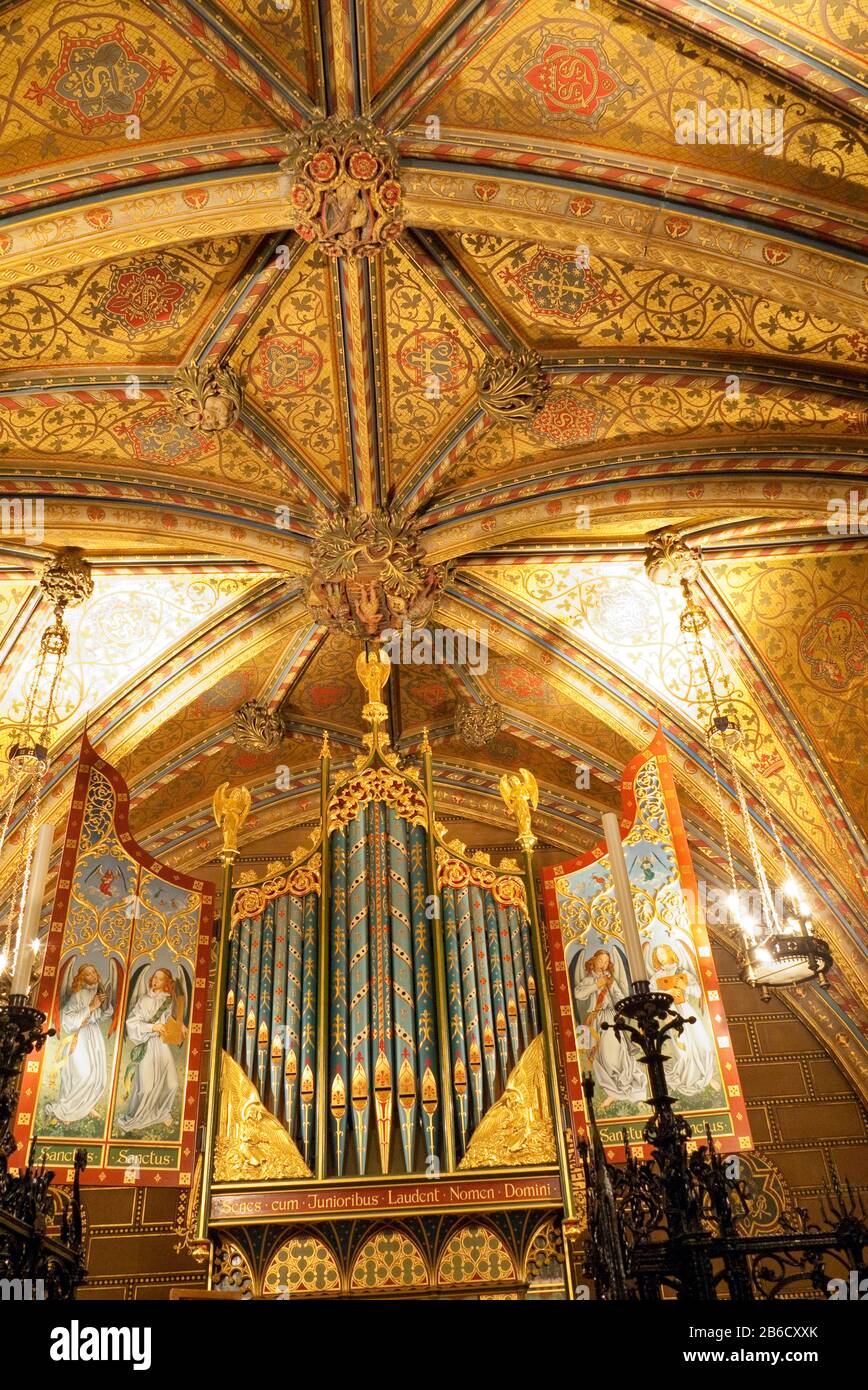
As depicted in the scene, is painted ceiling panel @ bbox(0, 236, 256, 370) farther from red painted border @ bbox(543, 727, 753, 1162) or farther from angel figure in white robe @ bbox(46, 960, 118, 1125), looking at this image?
red painted border @ bbox(543, 727, 753, 1162)

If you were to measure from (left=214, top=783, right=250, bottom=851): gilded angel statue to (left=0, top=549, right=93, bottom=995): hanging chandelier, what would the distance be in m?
1.58

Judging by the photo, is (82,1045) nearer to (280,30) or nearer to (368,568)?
(368,568)

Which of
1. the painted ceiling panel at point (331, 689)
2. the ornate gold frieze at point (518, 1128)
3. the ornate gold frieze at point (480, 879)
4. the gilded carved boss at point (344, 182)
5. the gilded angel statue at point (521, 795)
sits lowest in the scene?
the ornate gold frieze at point (518, 1128)

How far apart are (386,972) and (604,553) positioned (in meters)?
4.27

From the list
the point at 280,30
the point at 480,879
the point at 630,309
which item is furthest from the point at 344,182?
the point at 480,879

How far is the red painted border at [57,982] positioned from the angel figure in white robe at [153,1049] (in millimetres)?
103

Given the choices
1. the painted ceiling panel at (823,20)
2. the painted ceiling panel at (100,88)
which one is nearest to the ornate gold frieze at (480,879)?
the painted ceiling panel at (100,88)

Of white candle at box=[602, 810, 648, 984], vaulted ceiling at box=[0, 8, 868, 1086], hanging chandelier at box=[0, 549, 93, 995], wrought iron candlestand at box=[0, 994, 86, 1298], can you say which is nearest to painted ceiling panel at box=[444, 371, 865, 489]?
vaulted ceiling at box=[0, 8, 868, 1086]

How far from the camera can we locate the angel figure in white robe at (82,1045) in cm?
690

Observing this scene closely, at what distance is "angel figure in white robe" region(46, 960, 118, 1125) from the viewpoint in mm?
6902

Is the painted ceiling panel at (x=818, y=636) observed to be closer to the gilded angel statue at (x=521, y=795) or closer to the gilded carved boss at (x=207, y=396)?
the gilded angel statue at (x=521, y=795)

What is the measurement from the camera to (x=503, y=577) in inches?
391

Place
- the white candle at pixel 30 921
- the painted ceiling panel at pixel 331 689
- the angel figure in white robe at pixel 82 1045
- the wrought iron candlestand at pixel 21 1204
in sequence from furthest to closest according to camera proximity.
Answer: the painted ceiling panel at pixel 331 689 → the angel figure in white robe at pixel 82 1045 → the white candle at pixel 30 921 → the wrought iron candlestand at pixel 21 1204
